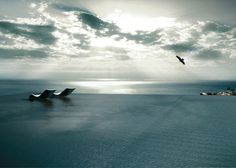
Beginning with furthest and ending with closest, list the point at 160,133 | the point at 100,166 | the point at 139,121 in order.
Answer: the point at 139,121
the point at 160,133
the point at 100,166

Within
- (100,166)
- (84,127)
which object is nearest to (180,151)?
(100,166)

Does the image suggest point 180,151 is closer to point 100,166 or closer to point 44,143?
point 100,166

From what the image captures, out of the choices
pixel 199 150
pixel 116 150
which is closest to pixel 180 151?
pixel 199 150

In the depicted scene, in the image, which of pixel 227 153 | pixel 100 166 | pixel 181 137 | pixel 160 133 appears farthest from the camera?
pixel 160 133

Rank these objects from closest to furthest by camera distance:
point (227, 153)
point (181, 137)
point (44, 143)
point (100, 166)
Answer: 1. point (100, 166)
2. point (227, 153)
3. point (44, 143)
4. point (181, 137)

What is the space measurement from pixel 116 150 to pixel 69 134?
1347 cm

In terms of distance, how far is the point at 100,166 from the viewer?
29031 millimetres

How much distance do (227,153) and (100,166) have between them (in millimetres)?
17313

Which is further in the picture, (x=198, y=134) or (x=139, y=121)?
(x=139, y=121)

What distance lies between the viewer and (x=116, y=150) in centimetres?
3547

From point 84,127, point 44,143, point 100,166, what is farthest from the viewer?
point 84,127

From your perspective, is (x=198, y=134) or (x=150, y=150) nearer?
(x=150, y=150)

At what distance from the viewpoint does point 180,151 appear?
34.8 m

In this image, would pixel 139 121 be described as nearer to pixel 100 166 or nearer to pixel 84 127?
pixel 84 127
